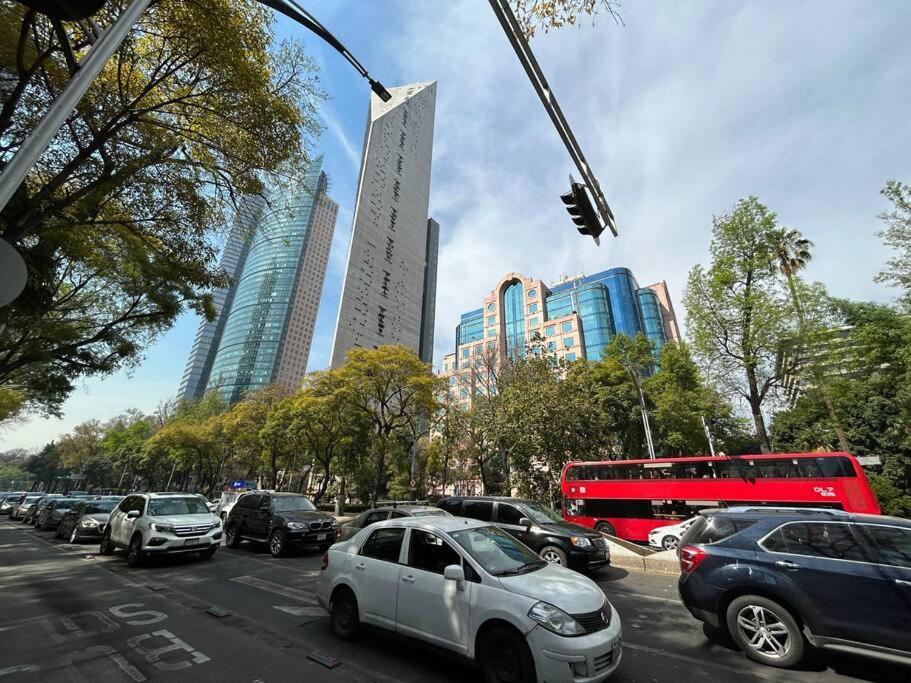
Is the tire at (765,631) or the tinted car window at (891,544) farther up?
the tinted car window at (891,544)

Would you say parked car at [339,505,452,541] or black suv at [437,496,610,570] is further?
parked car at [339,505,452,541]

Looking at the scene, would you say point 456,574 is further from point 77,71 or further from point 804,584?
point 77,71

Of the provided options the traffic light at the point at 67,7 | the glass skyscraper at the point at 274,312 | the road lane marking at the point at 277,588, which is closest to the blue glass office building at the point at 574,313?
the glass skyscraper at the point at 274,312

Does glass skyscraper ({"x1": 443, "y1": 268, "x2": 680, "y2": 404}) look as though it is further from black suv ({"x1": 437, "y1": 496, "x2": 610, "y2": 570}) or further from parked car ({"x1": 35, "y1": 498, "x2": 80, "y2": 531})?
black suv ({"x1": 437, "y1": 496, "x2": 610, "y2": 570})

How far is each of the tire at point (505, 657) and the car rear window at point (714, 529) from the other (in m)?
3.40

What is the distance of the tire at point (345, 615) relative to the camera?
4.65 metres

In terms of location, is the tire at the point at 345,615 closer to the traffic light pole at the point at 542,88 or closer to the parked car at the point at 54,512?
the traffic light pole at the point at 542,88

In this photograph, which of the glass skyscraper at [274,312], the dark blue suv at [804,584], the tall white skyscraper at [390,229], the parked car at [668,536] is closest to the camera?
the dark blue suv at [804,584]

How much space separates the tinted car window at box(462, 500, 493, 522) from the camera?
9992 mm

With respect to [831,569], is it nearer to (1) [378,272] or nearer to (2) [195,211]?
(2) [195,211]

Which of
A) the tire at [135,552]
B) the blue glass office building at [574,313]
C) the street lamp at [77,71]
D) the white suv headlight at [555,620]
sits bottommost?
the tire at [135,552]

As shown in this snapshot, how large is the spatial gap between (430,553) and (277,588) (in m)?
5.04

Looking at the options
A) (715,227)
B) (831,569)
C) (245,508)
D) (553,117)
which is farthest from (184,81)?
(715,227)

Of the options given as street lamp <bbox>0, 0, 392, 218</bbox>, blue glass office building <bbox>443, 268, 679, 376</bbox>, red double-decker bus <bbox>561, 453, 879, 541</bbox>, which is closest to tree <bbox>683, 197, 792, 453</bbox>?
red double-decker bus <bbox>561, 453, 879, 541</bbox>
